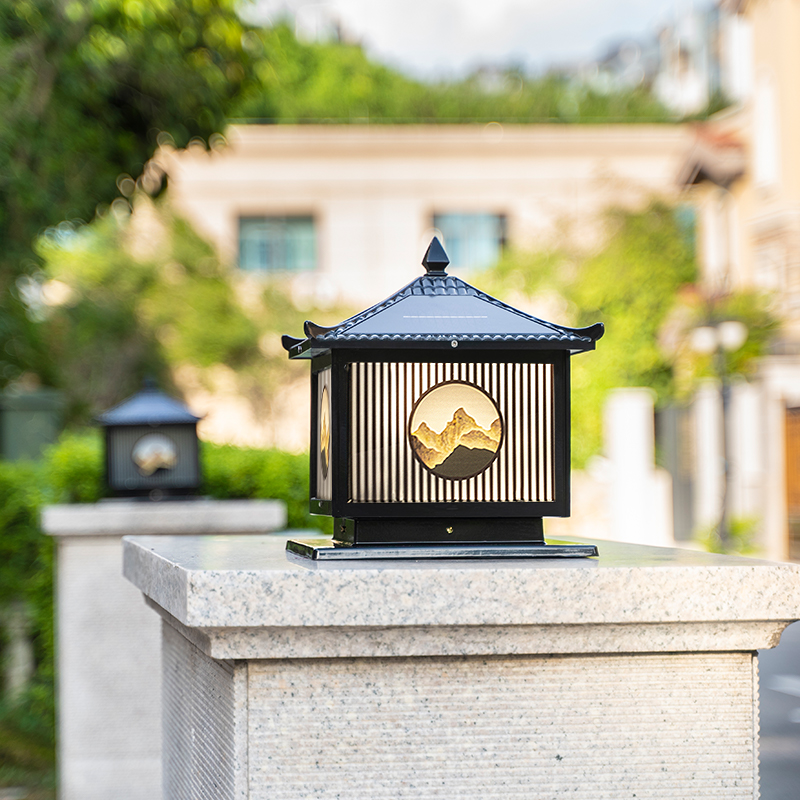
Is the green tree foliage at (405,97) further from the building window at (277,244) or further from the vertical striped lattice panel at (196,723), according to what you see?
the vertical striped lattice panel at (196,723)

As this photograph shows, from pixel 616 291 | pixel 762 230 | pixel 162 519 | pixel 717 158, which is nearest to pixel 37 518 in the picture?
pixel 162 519

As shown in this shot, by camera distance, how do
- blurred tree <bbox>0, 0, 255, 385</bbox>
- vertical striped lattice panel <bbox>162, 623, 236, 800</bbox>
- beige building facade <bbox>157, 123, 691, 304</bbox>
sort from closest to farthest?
1. vertical striped lattice panel <bbox>162, 623, 236, 800</bbox>
2. blurred tree <bbox>0, 0, 255, 385</bbox>
3. beige building facade <bbox>157, 123, 691, 304</bbox>

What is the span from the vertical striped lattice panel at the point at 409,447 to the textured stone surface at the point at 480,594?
340 mm

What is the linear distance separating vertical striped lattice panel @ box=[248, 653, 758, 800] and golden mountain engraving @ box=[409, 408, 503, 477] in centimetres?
53


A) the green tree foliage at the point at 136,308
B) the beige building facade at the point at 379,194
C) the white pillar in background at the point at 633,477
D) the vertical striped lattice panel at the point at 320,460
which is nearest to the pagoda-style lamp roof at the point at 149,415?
the vertical striped lattice panel at the point at 320,460

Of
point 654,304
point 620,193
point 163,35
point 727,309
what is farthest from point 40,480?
point 620,193

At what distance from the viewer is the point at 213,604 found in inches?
86.8

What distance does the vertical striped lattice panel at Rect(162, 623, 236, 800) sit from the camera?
2385mm

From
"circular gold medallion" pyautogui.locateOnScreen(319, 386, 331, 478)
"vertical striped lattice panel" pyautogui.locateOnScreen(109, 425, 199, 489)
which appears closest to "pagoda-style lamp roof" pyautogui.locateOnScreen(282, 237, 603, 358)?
"circular gold medallion" pyautogui.locateOnScreen(319, 386, 331, 478)

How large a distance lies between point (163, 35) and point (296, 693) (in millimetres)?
7297

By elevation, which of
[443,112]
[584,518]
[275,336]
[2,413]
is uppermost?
[443,112]

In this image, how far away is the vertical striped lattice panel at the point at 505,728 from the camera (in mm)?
2314

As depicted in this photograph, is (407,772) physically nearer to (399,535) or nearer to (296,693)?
(296,693)

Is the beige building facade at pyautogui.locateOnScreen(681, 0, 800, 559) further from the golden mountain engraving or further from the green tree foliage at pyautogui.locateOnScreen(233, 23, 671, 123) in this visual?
the golden mountain engraving
